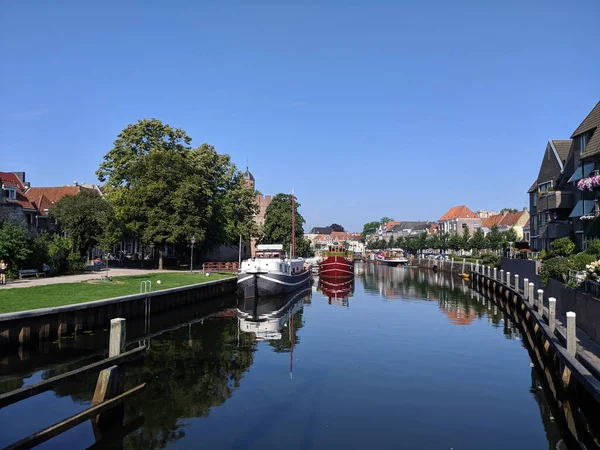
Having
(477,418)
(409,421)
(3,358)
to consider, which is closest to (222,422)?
(409,421)

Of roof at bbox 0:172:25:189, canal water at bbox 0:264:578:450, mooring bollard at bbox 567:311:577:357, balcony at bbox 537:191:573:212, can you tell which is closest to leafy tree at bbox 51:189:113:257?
roof at bbox 0:172:25:189

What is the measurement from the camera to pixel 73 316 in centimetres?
2388

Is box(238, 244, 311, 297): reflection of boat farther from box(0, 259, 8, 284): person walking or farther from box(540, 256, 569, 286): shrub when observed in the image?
box(540, 256, 569, 286): shrub

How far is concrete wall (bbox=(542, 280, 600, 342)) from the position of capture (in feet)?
60.5

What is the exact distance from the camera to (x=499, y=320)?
34.5 meters

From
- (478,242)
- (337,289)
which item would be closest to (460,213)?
(478,242)

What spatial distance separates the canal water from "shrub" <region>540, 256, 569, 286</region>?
3943 millimetres

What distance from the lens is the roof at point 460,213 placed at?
144000 millimetres

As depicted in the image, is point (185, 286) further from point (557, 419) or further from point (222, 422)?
point (557, 419)

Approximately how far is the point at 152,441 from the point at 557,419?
11.5m

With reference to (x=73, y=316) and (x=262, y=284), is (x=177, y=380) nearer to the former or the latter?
(x=73, y=316)


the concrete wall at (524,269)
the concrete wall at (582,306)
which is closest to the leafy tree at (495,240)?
the concrete wall at (524,269)

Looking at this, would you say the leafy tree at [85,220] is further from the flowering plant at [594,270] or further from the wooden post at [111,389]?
the flowering plant at [594,270]

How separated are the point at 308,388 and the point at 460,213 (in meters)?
137
